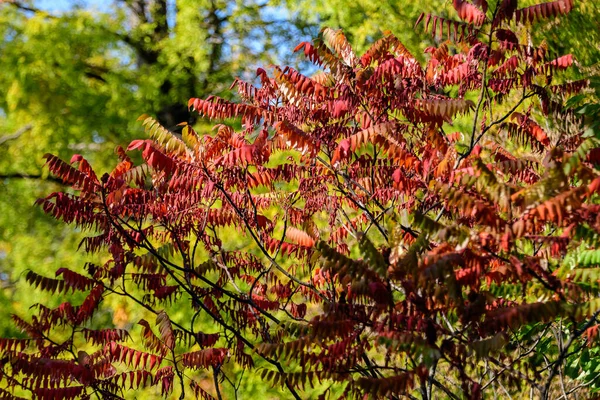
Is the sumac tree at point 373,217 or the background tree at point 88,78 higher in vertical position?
the background tree at point 88,78

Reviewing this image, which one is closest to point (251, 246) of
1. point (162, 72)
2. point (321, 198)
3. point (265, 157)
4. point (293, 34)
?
point (321, 198)

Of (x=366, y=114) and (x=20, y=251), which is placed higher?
(x=20, y=251)

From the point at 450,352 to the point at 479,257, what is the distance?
1.59 ft

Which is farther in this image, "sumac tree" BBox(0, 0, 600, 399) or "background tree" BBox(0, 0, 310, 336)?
"background tree" BBox(0, 0, 310, 336)

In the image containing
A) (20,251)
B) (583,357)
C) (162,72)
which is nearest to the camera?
(583,357)

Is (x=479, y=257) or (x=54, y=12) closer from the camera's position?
(x=479, y=257)

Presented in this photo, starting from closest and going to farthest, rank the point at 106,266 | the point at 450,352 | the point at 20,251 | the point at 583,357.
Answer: the point at 450,352 < the point at 583,357 < the point at 106,266 < the point at 20,251

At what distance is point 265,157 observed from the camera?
4859mm

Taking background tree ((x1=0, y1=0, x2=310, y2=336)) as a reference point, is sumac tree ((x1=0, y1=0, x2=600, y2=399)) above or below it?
below

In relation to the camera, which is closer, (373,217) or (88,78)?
(373,217)

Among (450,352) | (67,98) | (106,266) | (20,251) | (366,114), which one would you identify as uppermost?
(67,98)

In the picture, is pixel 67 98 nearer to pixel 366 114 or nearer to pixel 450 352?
pixel 366 114

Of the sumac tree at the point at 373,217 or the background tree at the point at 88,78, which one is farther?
the background tree at the point at 88,78

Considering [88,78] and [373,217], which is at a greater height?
[88,78]
